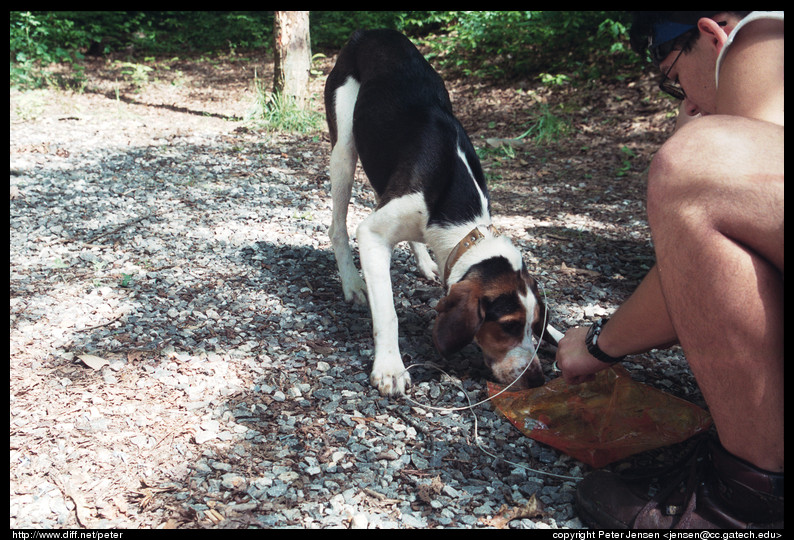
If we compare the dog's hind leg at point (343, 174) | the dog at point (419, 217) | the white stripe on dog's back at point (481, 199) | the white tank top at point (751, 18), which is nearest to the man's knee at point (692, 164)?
the white tank top at point (751, 18)

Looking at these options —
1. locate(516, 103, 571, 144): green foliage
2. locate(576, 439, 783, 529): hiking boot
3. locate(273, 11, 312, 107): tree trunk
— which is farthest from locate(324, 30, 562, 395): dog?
locate(516, 103, 571, 144): green foliage

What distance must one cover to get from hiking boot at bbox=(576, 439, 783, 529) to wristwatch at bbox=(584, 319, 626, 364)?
0.38 meters

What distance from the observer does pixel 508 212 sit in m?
5.15

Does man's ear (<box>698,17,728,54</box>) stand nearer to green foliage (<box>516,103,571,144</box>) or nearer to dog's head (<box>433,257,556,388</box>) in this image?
dog's head (<box>433,257,556,388</box>)

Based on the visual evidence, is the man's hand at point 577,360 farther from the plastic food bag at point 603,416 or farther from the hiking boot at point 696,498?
the hiking boot at point 696,498

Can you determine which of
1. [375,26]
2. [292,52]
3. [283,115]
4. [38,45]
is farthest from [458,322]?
[375,26]

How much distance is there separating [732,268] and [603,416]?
0.98 meters

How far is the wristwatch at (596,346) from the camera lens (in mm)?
2189

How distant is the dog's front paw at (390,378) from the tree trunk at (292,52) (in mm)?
5248

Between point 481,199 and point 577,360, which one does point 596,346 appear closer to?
point 577,360

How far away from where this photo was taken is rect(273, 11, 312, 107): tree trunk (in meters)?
7.20

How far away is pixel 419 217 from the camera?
311 centimetres
